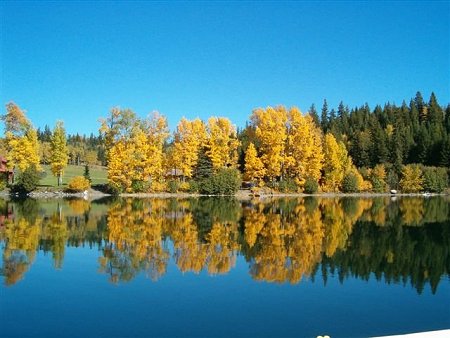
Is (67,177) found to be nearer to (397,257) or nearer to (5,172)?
(5,172)

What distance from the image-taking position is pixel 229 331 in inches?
389

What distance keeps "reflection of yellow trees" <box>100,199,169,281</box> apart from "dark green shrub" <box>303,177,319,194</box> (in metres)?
38.1

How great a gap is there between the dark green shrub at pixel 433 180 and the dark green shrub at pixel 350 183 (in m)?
13.0

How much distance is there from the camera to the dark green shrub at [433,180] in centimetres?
7225

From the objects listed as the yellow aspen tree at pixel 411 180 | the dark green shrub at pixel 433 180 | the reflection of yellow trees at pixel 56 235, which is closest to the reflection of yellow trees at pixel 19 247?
the reflection of yellow trees at pixel 56 235

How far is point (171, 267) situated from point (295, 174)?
51270mm

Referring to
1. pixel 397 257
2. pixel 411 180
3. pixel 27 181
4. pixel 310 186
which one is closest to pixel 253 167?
pixel 310 186

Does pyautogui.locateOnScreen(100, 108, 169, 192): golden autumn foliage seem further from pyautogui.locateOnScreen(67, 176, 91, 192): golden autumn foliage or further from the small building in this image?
the small building

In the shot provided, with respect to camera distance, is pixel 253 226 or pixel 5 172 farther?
pixel 5 172

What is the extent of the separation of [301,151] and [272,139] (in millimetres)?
4730

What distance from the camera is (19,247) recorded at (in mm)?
18984

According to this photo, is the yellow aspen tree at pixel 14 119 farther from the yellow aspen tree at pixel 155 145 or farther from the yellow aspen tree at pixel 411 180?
the yellow aspen tree at pixel 411 180

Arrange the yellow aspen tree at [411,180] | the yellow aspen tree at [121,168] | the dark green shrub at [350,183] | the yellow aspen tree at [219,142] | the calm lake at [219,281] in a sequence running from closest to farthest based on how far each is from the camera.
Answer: the calm lake at [219,281]
the yellow aspen tree at [121,168]
the yellow aspen tree at [219,142]
the dark green shrub at [350,183]
the yellow aspen tree at [411,180]

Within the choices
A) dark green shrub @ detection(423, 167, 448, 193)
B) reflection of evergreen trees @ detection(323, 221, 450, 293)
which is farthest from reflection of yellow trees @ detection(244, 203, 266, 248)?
dark green shrub @ detection(423, 167, 448, 193)
